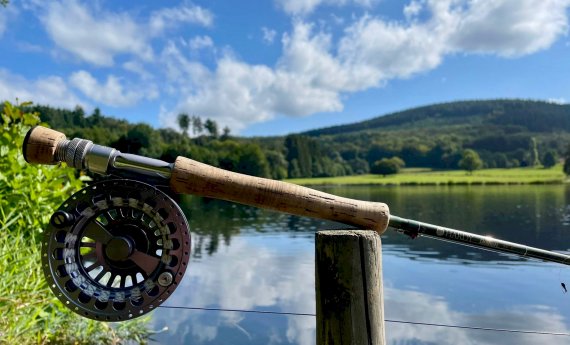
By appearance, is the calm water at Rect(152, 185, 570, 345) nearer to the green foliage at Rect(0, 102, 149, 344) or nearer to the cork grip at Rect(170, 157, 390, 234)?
the green foliage at Rect(0, 102, 149, 344)

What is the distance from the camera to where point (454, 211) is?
116ft

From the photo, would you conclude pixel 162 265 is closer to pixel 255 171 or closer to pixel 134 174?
pixel 134 174

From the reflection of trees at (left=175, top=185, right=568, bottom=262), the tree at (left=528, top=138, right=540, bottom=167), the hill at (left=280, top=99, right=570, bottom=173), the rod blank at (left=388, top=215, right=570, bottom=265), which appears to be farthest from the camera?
the hill at (left=280, top=99, right=570, bottom=173)

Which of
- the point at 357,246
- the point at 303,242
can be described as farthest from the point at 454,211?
the point at 357,246

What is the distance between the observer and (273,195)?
230 centimetres

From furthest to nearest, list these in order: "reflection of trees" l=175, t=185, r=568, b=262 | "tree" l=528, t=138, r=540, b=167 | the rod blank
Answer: "tree" l=528, t=138, r=540, b=167, "reflection of trees" l=175, t=185, r=568, b=262, the rod blank

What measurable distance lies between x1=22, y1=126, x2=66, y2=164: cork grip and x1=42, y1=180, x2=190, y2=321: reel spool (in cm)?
23

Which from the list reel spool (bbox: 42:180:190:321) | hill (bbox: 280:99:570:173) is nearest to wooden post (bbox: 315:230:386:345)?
reel spool (bbox: 42:180:190:321)

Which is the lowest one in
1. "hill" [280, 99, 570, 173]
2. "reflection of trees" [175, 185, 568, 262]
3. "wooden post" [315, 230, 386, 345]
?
"reflection of trees" [175, 185, 568, 262]

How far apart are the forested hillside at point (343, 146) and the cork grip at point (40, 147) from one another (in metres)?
62.4

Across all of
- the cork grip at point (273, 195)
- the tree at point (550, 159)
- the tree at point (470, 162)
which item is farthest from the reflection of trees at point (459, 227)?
the tree at point (550, 159)

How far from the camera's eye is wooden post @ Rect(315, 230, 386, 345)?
6.59ft

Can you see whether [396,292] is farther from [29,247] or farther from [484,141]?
[484,141]

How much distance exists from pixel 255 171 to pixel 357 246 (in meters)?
76.2
